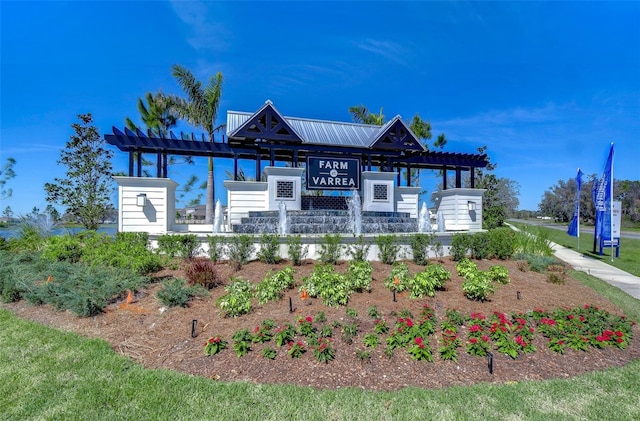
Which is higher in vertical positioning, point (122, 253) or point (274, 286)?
point (122, 253)

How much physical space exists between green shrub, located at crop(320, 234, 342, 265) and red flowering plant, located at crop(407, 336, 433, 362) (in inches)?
166

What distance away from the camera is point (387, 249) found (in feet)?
26.8

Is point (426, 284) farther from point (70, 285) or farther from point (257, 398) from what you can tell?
point (70, 285)

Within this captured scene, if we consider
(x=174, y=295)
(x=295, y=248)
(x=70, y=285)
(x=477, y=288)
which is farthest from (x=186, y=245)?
(x=477, y=288)

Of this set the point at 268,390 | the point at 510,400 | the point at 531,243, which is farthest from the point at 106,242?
the point at 531,243

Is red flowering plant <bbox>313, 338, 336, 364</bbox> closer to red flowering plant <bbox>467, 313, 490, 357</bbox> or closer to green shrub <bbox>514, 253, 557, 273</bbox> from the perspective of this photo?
red flowering plant <bbox>467, 313, 490, 357</bbox>

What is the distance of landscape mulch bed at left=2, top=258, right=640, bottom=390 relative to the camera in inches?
132

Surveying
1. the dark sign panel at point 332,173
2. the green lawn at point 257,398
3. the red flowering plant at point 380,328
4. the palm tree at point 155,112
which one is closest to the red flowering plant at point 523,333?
the green lawn at point 257,398

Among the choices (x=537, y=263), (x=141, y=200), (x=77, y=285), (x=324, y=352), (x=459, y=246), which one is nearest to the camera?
(x=324, y=352)

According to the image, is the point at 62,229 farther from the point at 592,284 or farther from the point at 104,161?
the point at 592,284

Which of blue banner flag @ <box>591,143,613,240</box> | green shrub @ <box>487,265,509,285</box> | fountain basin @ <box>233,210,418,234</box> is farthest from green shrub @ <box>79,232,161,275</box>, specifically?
blue banner flag @ <box>591,143,613,240</box>

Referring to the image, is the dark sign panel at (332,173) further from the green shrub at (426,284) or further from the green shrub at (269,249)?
the green shrub at (426,284)

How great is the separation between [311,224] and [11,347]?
7987 millimetres

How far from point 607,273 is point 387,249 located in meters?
7.51
